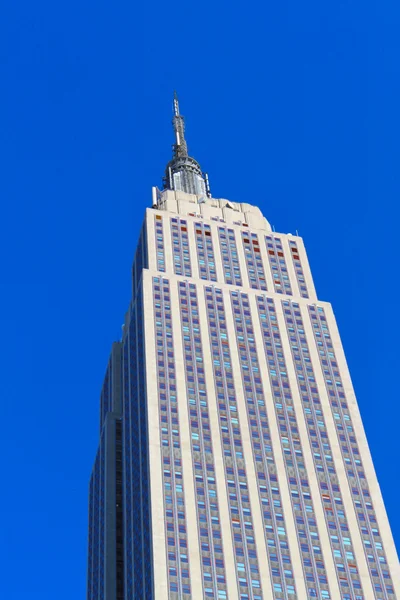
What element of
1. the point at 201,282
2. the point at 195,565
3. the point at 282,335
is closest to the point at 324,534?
the point at 195,565

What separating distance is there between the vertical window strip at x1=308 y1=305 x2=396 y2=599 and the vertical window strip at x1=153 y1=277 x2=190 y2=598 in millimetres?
26575

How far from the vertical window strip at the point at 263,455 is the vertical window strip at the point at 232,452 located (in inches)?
88.2

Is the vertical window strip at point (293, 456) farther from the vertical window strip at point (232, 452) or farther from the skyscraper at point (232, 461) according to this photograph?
the vertical window strip at point (232, 452)

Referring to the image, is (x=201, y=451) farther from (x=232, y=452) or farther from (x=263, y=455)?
(x=263, y=455)

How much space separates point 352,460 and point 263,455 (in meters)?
14.7

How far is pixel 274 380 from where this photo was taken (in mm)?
181250

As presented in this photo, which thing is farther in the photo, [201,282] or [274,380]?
[201,282]

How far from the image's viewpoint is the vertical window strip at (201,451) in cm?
14725

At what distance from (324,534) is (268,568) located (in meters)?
11.9

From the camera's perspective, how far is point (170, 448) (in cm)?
16212

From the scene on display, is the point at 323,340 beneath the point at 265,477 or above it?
above

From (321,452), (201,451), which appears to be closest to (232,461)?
(201,451)

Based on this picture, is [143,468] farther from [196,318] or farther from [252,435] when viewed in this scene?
[196,318]

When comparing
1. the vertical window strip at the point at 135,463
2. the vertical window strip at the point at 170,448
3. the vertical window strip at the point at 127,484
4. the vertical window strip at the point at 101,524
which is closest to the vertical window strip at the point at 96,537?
the vertical window strip at the point at 101,524
